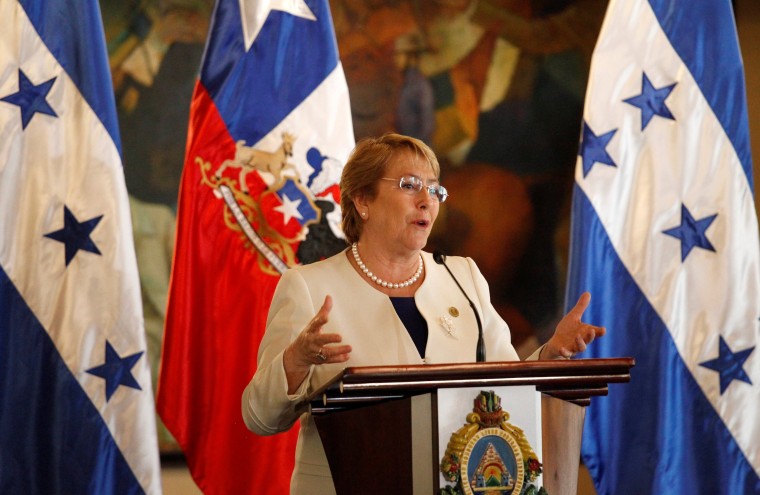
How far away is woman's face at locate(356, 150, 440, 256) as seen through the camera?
248cm

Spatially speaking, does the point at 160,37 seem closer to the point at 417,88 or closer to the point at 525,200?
the point at 417,88

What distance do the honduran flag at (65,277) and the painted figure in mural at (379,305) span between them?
110cm

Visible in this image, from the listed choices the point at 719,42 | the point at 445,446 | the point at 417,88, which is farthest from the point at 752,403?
the point at 445,446

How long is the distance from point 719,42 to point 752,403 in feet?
4.96

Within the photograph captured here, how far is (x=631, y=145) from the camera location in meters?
3.87

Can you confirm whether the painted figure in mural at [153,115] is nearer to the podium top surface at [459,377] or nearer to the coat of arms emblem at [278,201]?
the coat of arms emblem at [278,201]

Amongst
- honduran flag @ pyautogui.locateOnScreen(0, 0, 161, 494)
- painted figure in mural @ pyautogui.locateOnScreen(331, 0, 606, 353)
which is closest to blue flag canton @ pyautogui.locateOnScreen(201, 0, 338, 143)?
honduran flag @ pyautogui.locateOnScreen(0, 0, 161, 494)

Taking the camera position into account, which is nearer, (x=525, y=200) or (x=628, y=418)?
(x=628, y=418)

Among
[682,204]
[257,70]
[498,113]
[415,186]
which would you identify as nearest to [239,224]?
[257,70]

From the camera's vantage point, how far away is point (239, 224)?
3.59 metres

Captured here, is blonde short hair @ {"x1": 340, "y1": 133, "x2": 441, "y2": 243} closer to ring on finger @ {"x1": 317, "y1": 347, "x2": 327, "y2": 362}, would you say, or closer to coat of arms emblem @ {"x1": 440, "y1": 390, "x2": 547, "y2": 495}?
ring on finger @ {"x1": 317, "y1": 347, "x2": 327, "y2": 362}

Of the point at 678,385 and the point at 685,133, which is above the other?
the point at 685,133

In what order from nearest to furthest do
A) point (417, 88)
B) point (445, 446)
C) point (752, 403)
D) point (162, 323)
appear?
point (445, 446), point (752, 403), point (162, 323), point (417, 88)

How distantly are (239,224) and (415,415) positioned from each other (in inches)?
76.2
